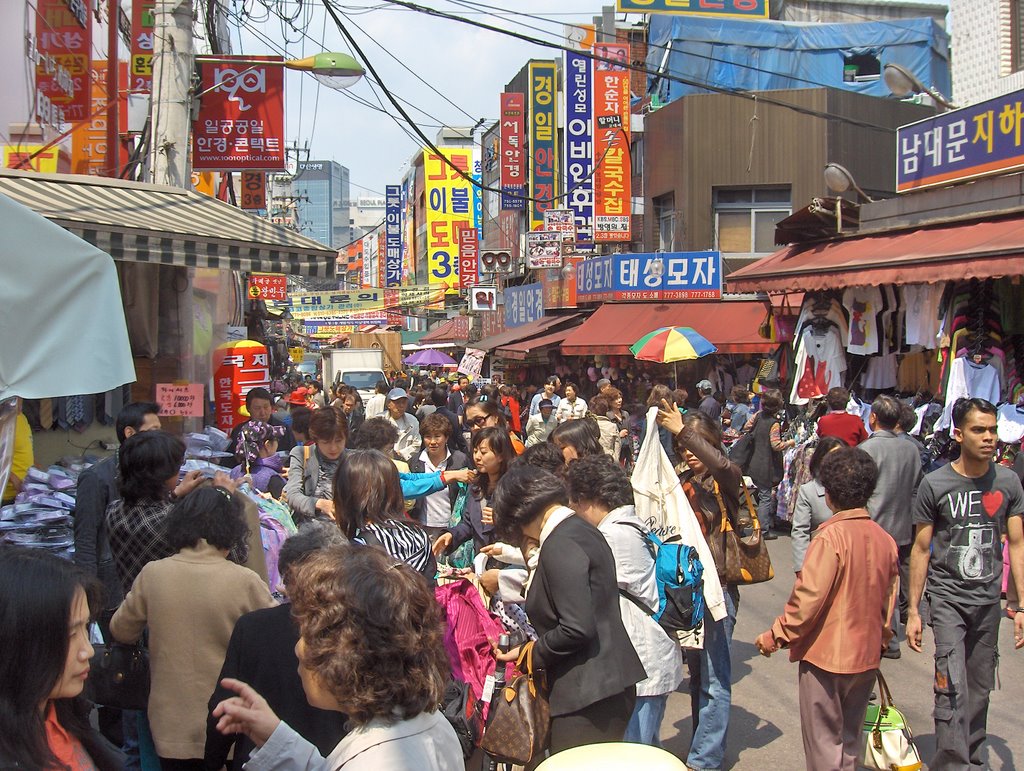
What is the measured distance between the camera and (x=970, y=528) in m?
5.06

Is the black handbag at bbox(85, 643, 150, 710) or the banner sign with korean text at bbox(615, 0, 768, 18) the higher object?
the banner sign with korean text at bbox(615, 0, 768, 18)

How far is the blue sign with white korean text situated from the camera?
2702cm

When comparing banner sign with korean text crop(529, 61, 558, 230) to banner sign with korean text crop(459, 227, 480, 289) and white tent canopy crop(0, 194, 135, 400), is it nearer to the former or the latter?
banner sign with korean text crop(459, 227, 480, 289)

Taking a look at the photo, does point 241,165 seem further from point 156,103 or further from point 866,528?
point 866,528

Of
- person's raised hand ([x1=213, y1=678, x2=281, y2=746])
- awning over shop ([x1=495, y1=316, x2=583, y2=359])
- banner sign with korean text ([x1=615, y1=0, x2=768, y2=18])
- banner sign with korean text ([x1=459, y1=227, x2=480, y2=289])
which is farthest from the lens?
banner sign with korean text ([x1=459, y1=227, x2=480, y2=289])

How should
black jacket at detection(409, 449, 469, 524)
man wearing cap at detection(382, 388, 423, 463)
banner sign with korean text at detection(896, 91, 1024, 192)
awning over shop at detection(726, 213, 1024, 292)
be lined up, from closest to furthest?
black jacket at detection(409, 449, 469, 524), awning over shop at detection(726, 213, 1024, 292), banner sign with korean text at detection(896, 91, 1024, 192), man wearing cap at detection(382, 388, 423, 463)

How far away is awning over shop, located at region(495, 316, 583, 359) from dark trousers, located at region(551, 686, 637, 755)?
1873 centimetres

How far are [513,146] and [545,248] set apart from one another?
6285 millimetres

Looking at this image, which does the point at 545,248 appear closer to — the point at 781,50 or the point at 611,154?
the point at 611,154

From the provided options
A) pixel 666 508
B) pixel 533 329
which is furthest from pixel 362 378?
pixel 666 508

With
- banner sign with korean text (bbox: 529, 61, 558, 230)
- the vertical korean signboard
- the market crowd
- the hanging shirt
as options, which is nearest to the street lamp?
the hanging shirt

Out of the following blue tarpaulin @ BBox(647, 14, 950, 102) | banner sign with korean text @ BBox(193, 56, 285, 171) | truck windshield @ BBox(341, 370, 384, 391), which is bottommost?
truck windshield @ BBox(341, 370, 384, 391)

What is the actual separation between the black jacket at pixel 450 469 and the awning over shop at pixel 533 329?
17.3 metres

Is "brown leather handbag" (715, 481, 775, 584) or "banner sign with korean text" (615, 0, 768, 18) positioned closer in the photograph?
"brown leather handbag" (715, 481, 775, 584)
